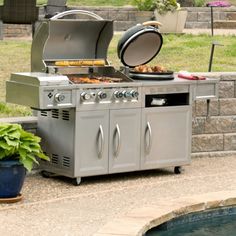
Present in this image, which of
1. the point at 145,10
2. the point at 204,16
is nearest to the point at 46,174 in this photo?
the point at 145,10

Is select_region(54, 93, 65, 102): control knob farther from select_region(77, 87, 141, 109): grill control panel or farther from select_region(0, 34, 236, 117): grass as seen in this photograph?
select_region(0, 34, 236, 117): grass

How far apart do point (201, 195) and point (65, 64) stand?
2.01 m

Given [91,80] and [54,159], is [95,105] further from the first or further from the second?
[54,159]

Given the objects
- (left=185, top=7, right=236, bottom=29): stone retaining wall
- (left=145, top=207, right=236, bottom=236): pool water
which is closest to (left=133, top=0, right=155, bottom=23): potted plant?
(left=185, top=7, right=236, bottom=29): stone retaining wall

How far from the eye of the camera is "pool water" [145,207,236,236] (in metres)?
8.96

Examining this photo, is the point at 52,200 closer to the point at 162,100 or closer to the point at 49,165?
the point at 49,165

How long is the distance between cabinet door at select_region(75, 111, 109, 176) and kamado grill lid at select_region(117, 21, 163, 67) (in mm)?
987

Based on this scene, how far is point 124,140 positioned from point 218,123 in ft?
7.05

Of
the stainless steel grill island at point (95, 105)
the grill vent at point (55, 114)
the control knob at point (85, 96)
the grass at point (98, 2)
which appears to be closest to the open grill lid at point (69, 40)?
the stainless steel grill island at point (95, 105)

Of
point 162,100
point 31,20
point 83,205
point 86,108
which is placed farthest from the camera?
point 31,20

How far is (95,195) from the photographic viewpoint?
9.88 metres

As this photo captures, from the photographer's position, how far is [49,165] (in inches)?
414

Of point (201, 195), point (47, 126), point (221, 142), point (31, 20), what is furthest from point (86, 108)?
point (31, 20)

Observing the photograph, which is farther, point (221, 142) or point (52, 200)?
point (221, 142)
